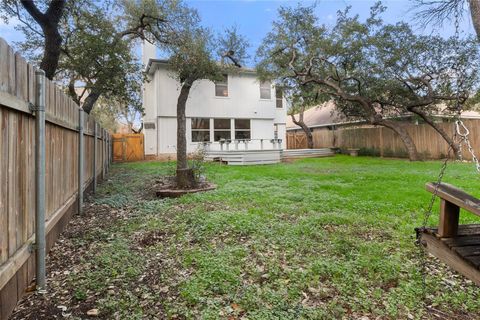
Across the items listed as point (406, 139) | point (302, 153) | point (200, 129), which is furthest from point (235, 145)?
point (406, 139)

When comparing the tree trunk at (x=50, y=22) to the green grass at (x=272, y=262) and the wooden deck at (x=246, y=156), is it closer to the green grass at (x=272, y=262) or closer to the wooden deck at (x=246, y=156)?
the green grass at (x=272, y=262)

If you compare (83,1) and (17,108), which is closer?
(17,108)

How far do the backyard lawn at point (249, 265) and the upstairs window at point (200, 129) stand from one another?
12170 mm

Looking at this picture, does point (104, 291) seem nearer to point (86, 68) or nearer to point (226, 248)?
point (226, 248)

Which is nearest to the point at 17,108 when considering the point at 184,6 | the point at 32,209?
the point at 32,209

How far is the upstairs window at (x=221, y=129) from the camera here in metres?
18.1

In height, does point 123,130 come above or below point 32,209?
above

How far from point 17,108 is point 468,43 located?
1618 centimetres

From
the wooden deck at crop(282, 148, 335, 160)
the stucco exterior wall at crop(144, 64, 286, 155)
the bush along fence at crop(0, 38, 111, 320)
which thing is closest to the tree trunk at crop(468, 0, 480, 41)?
the bush along fence at crop(0, 38, 111, 320)

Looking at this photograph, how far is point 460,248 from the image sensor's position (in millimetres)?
2164

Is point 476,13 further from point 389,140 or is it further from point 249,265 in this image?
point 389,140

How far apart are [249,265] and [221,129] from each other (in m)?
15.6

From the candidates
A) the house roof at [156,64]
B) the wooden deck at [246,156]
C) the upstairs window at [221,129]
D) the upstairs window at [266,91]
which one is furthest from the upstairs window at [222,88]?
the wooden deck at [246,156]

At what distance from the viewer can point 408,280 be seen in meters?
2.74
